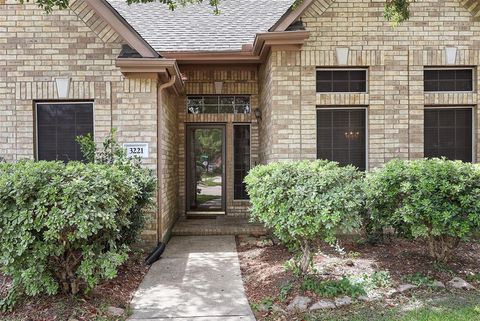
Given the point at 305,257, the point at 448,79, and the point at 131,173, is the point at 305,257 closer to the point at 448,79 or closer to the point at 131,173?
the point at 131,173

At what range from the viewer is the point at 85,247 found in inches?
164

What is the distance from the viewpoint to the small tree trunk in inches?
189

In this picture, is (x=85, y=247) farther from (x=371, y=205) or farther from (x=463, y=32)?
(x=463, y=32)

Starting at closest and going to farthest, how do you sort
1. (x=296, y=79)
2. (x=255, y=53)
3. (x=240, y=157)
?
(x=296, y=79)
(x=255, y=53)
(x=240, y=157)

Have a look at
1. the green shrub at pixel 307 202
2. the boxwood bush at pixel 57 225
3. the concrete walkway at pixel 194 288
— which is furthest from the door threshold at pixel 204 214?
the boxwood bush at pixel 57 225

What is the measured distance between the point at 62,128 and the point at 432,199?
6.17m

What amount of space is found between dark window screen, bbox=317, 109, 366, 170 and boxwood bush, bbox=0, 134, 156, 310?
4098 mm

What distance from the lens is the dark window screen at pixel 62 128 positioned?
6.79 metres

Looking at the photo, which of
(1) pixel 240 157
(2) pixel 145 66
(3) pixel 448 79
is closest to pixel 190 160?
(1) pixel 240 157

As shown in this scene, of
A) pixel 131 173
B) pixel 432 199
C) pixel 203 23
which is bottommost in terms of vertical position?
pixel 432 199

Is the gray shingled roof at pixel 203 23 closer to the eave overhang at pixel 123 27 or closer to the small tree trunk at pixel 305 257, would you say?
the eave overhang at pixel 123 27

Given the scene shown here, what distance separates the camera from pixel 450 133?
24.0ft

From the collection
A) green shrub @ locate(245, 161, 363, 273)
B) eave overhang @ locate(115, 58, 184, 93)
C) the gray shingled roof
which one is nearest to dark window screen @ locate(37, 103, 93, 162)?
eave overhang @ locate(115, 58, 184, 93)

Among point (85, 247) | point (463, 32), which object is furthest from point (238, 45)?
point (85, 247)
